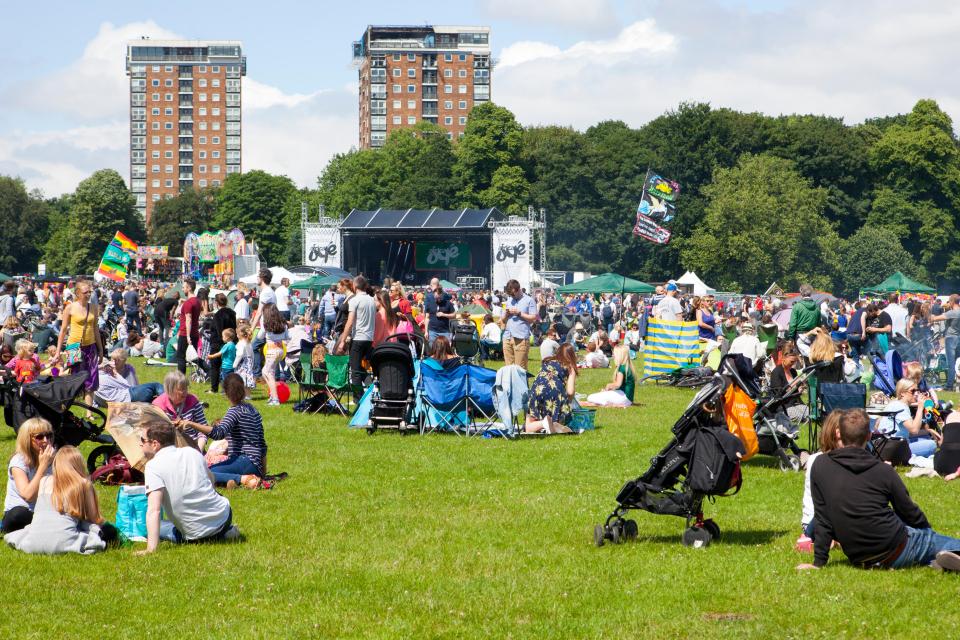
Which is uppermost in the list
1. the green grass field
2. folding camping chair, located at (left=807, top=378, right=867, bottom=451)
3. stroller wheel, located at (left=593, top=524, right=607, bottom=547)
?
folding camping chair, located at (left=807, top=378, right=867, bottom=451)

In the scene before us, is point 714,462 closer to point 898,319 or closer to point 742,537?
point 742,537

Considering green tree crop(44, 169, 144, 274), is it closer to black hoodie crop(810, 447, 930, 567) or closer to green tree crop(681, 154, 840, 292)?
green tree crop(681, 154, 840, 292)

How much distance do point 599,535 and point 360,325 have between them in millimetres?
7312

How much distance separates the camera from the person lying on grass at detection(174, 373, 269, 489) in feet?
32.7

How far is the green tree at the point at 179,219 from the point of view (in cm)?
11481

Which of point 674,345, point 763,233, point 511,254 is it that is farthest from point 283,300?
point 763,233

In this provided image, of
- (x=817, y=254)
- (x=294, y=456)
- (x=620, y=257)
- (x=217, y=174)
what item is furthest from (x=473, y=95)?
(x=294, y=456)

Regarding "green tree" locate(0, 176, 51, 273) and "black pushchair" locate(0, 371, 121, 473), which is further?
"green tree" locate(0, 176, 51, 273)

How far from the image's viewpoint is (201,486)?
7719mm

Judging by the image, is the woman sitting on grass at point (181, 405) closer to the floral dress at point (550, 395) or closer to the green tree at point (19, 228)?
the floral dress at point (550, 395)

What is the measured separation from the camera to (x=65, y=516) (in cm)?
753

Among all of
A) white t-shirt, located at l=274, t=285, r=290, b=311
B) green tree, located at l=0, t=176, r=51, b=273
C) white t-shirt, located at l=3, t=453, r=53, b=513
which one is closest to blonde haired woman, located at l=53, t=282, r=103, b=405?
white t-shirt, located at l=3, t=453, r=53, b=513

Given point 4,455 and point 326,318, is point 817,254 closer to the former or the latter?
point 326,318

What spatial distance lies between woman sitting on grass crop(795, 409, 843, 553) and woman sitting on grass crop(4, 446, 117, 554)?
15.3ft
